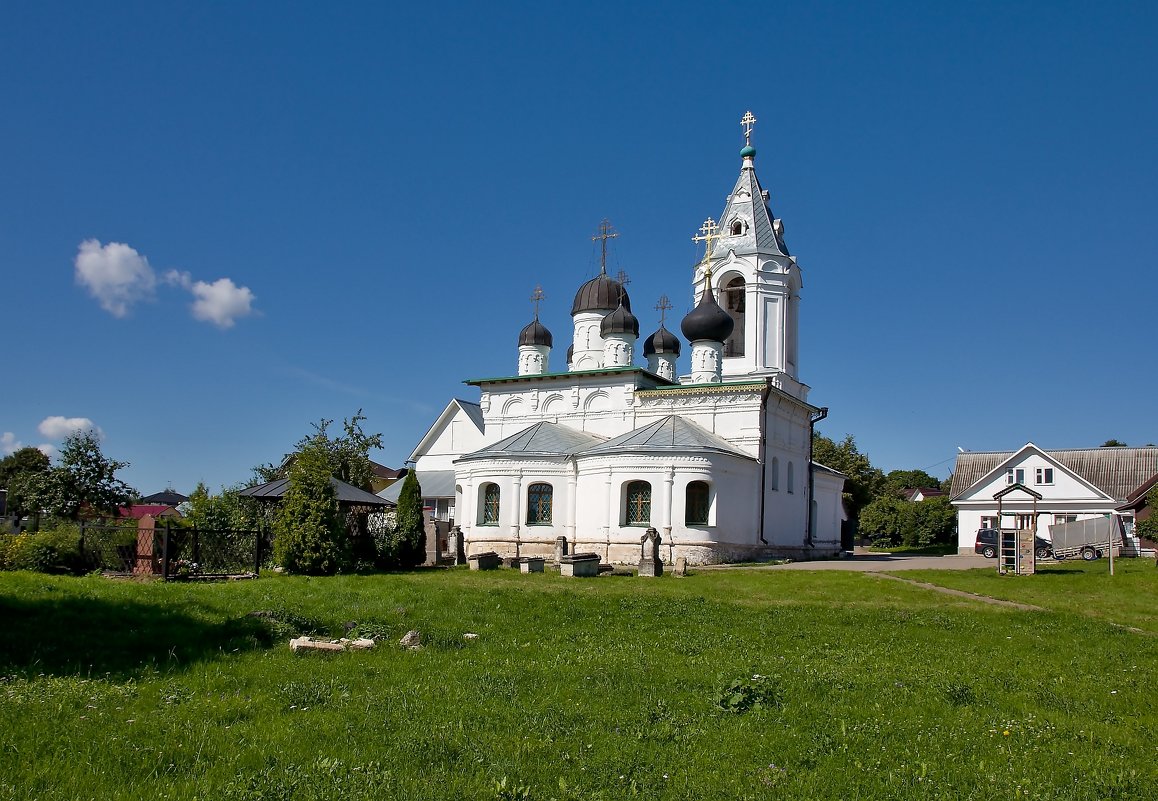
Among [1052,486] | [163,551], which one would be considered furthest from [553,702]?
[1052,486]

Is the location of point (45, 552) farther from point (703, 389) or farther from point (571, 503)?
A: point (703, 389)

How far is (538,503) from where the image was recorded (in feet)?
105

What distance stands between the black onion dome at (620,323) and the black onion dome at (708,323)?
186 cm

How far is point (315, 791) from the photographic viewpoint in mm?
5898

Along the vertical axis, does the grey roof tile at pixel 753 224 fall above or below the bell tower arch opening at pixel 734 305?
above

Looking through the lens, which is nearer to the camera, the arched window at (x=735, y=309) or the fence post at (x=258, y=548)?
the fence post at (x=258, y=548)

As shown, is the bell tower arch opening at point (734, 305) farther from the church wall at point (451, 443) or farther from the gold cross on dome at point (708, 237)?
the church wall at point (451, 443)

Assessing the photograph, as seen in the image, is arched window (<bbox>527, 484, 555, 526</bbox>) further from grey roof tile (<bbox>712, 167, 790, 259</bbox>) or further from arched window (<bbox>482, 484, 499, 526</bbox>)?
grey roof tile (<bbox>712, 167, 790, 259</bbox>)

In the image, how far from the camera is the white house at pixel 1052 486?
42062mm

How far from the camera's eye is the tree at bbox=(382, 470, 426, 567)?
2464 centimetres

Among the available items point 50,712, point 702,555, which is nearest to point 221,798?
point 50,712

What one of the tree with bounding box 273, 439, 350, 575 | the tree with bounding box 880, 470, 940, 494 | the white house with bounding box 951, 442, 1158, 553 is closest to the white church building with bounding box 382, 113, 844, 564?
the white house with bounding box 951, 442, 1158, 553

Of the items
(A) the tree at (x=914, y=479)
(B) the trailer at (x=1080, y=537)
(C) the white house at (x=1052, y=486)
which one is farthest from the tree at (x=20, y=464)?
(A) the tree at (x=914, y=479)

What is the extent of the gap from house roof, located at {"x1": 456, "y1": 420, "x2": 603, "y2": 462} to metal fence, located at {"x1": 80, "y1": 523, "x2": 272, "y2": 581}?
39.2 ft
